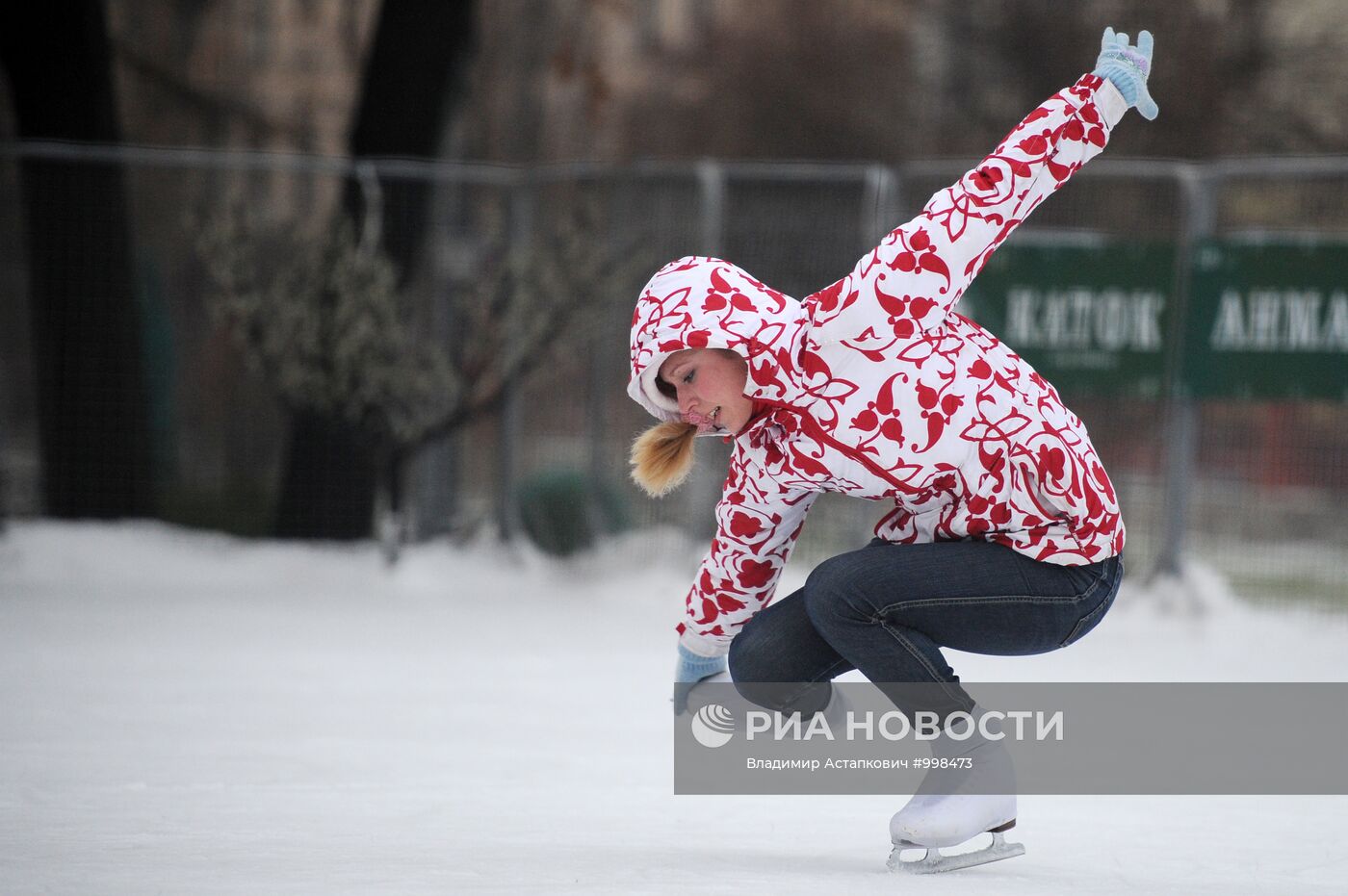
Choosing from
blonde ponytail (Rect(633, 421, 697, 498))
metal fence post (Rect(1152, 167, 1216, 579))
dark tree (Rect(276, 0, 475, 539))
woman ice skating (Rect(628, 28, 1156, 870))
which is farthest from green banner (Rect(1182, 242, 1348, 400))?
blonde ponytail (Rect(633, 421, 697, 498))

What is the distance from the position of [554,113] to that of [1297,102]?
28.6 ft

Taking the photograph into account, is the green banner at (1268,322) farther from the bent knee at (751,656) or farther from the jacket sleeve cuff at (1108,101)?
the bent knee at (751,656)

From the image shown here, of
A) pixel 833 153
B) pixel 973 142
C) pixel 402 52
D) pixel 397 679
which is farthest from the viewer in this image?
pixel 833 153

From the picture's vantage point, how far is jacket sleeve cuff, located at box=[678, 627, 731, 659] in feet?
10.3

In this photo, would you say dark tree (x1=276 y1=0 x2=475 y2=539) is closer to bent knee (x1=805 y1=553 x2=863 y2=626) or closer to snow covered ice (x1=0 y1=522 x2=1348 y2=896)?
snow covered ice (x1=0 y1=522 x2=1348 y2=896)

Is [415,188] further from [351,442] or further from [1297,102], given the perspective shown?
[1297,102]

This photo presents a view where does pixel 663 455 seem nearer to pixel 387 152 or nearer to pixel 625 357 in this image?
pixel 625 357

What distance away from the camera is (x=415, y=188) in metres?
7.77

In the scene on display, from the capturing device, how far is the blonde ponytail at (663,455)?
117 inches

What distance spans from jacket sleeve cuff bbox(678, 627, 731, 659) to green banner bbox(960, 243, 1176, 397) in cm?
421

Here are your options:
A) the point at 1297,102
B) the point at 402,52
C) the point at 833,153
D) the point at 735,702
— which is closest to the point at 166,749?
the point at 735,702

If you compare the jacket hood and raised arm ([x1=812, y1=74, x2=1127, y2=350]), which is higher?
raised arm ([x1=812, y1=74, x2=1127, y2=350])

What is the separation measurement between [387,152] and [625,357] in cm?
189

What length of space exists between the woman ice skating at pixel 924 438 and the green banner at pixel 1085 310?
4.06 meters
